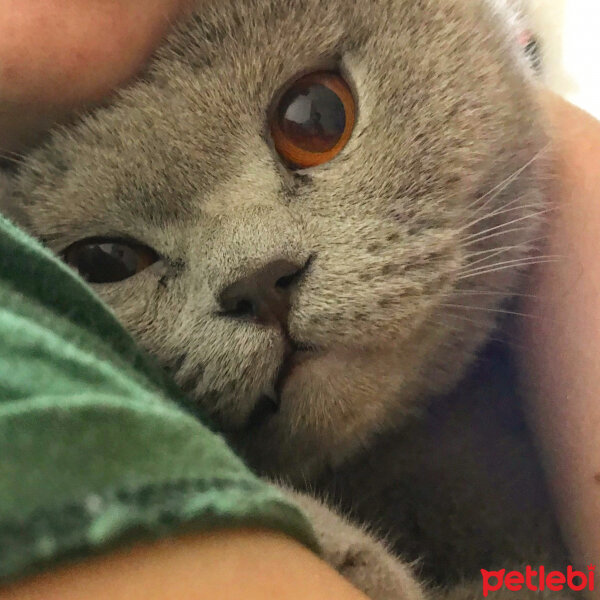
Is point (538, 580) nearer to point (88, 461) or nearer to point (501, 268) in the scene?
point (501, 268)

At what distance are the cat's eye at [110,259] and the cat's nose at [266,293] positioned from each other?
15cm

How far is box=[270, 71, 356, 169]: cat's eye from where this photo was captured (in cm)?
66

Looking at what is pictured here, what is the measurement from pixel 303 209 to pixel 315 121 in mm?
108

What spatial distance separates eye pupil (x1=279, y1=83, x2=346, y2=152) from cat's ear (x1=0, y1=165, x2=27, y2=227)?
33 cm

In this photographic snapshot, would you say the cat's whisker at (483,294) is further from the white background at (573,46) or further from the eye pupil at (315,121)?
the white background at (573,46)

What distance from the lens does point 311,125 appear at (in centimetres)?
66

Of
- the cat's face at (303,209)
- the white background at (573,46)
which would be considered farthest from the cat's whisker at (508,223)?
the white background at (573,46)

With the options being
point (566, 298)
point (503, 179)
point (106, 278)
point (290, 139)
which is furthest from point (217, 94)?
point (566, 298)

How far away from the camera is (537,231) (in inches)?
31.7

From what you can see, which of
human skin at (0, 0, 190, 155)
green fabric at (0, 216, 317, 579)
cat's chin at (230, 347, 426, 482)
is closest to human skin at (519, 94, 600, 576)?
cat's chin at (230, 347, 426, 482)

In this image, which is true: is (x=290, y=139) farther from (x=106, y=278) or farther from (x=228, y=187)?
(x=106, y=278)

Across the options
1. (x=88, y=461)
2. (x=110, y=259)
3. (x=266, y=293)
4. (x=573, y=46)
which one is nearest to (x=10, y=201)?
(x=110, y=259)

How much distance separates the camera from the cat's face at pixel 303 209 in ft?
1.93

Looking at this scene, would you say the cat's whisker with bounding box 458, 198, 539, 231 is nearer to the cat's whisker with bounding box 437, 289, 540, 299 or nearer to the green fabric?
the cat's whisker with bounding box 437, 289, 540, 299
